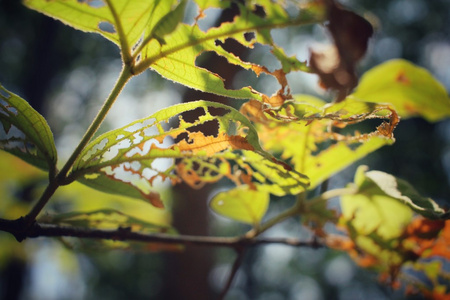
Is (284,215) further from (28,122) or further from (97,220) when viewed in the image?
(28,122)

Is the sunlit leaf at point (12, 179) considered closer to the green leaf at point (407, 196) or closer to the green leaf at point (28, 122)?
the green leaf at point (28, 122)

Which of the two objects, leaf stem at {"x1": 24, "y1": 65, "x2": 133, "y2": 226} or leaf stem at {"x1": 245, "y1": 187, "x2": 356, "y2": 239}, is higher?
leaf stem at {"x1": 24, "y1": 65, "x2": 133, "y2": 226}

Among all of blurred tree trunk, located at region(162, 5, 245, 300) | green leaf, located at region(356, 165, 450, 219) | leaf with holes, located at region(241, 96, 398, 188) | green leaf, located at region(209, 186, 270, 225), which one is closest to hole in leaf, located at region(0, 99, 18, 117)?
leaf with holes, located at region(241, 96, 398, 188)

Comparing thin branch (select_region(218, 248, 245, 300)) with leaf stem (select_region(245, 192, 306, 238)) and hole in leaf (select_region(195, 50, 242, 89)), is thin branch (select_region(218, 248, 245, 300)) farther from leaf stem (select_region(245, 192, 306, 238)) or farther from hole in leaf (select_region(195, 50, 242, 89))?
hole in leaf (select_region(195, 50, 242, 89))

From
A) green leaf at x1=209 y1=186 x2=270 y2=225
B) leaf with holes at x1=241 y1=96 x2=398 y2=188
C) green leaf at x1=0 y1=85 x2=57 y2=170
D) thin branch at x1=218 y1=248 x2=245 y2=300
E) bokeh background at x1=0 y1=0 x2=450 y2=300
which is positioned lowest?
bokeh background at x1=0 y1=0 x2=450 y2=300

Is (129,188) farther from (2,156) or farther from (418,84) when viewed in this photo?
(2,156)

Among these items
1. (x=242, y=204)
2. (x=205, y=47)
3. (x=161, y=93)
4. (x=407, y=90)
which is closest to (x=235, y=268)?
(x=242, y=204)
